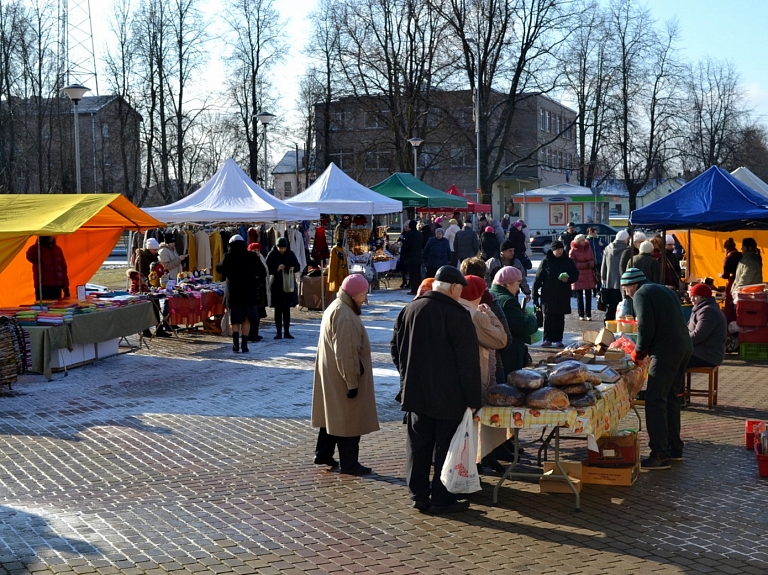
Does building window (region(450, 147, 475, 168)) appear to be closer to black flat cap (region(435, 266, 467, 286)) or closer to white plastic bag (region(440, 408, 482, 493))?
black flat cap (region(435, 266, 467, 286))

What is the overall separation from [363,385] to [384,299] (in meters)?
15.7

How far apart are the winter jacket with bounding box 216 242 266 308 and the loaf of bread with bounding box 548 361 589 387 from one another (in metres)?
8.63

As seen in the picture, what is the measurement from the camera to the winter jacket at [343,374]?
25.4ft

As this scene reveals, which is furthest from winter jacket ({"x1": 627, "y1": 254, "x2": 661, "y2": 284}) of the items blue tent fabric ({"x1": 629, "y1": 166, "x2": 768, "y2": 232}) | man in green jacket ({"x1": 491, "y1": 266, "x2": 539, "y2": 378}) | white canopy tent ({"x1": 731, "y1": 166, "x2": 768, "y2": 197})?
white canopy tent ({"x1": 731, "y1": 166, "x2": 768, "y2": 197})

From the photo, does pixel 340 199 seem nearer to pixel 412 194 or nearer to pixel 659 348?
pixel 412 194

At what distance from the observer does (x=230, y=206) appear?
2027cm

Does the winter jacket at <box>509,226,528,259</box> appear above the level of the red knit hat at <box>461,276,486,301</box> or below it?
above

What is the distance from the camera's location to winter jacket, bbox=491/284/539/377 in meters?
8.74

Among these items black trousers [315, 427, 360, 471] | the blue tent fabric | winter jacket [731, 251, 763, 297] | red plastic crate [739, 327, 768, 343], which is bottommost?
black trousers [315, 427, 360, 471]

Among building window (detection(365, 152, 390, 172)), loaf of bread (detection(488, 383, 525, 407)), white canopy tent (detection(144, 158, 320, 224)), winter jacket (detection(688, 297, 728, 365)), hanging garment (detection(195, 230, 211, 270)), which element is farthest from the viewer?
building window (detection(365, 152, 390, 172))

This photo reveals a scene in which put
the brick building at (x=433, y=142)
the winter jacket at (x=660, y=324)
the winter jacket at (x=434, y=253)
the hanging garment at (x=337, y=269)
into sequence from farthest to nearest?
the brick building at (x=433, y=142)
the winter jacket at (x=434, y=253)
the hanging garment at (x=337, y=269)
the winter jacket at (x=660, y=324)

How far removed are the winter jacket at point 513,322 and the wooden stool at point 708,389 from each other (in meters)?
2.68

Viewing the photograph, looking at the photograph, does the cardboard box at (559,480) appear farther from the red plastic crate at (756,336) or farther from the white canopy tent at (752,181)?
the white canopy tent at (752,181)

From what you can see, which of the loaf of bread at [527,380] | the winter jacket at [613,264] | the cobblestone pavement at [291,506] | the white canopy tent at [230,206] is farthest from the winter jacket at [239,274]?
the loaf of bread at [527,380]
